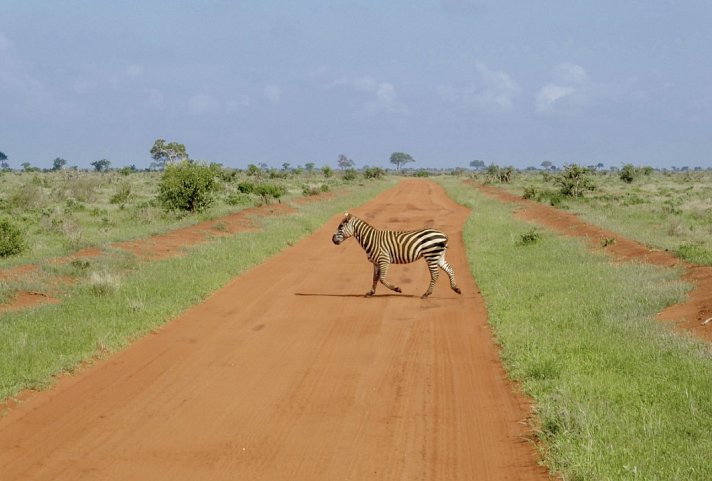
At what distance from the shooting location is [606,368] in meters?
9.73

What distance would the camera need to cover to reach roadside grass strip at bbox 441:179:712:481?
6.81 m

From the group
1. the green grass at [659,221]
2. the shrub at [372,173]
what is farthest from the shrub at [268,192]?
the shrub at [372,173]

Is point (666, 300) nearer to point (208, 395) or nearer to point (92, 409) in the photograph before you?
point (208, 395)

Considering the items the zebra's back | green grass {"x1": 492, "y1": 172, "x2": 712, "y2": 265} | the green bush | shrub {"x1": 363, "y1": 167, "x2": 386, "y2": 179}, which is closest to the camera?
the zebra's back

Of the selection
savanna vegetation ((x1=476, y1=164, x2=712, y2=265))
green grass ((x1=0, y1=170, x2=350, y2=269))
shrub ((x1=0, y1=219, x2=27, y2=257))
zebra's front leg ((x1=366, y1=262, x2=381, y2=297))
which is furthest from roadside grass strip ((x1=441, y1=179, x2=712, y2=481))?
shrub ((x1=0, y1=219, x2=27, y2=257))

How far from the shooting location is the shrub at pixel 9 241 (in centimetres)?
2144

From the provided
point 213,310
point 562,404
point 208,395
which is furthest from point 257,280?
point 562,404

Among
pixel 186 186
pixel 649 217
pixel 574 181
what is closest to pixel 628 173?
pixel 574 181

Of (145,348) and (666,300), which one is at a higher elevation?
(666,300)

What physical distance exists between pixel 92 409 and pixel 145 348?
9.34ft

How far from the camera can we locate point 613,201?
45.7 meters

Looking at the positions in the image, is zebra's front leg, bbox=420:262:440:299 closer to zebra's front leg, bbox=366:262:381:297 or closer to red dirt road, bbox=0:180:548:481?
red dirt road, bbox=0:180:548:481

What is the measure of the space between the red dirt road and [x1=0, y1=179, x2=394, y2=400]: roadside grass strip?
1.34ft

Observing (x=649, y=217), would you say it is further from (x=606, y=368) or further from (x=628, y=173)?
(x=628, y=173)
